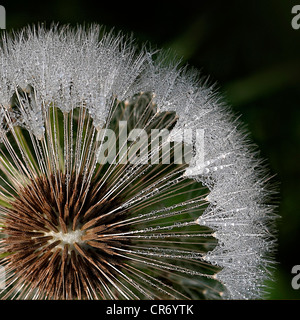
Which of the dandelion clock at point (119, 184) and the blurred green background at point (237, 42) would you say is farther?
the blurred green background at point (237, 42)

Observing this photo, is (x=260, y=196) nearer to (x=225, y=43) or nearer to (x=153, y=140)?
(x=153, y=140)

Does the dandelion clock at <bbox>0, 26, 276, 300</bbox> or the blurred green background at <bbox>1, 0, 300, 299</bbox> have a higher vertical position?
the blurred green background at <bbox>1, 0, 300, 299</bbox>

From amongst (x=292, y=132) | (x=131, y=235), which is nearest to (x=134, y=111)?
(x=131, y=235)

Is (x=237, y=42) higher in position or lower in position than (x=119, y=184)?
higher

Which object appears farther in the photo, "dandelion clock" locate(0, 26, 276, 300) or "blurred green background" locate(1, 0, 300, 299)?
"blurred green background" locate(1, 0, 300, 299)

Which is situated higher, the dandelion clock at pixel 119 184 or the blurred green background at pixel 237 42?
the blurred green background at pixel 237 42
